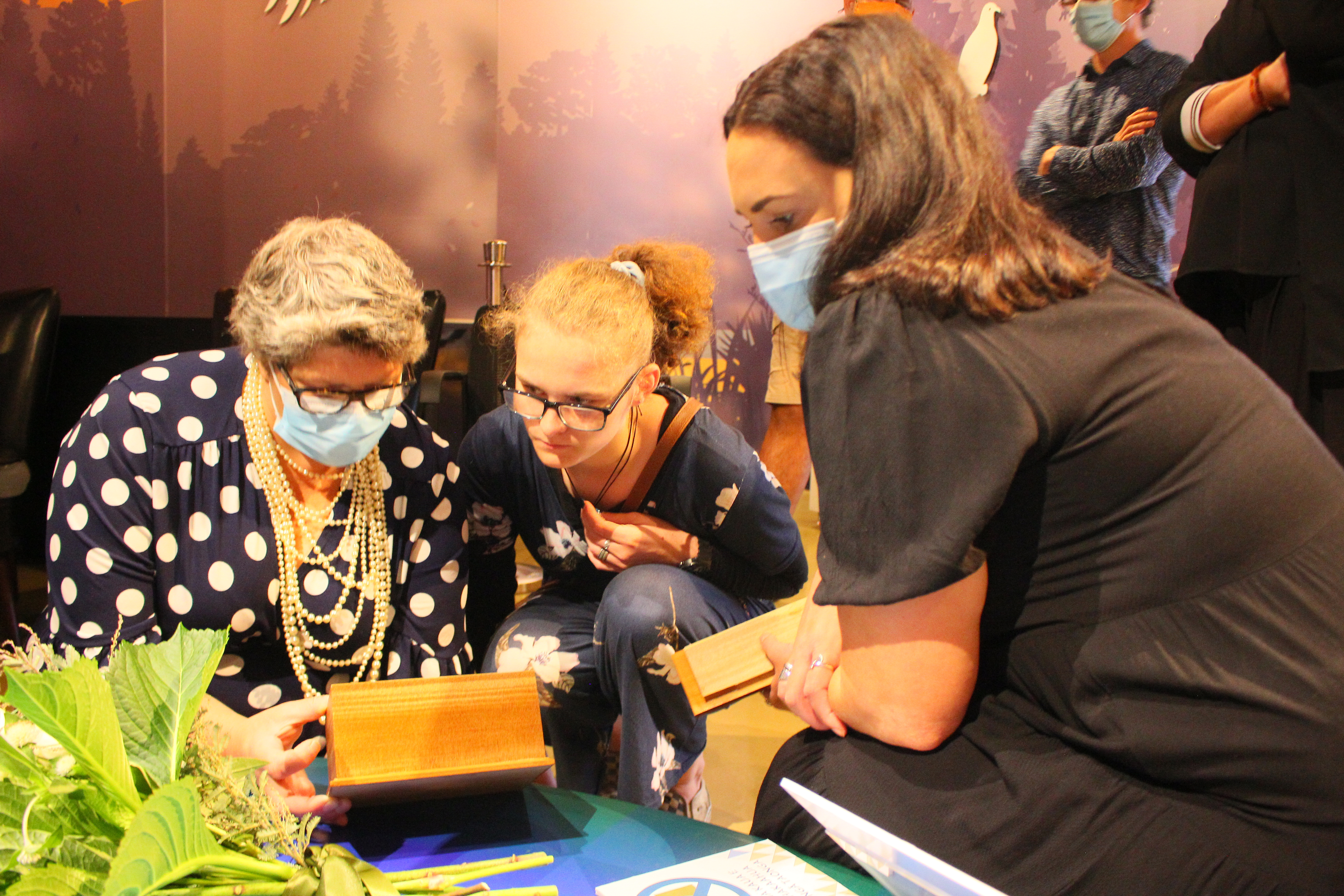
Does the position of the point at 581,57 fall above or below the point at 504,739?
above

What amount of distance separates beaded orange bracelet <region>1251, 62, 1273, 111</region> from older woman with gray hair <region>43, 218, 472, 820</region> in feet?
5.13

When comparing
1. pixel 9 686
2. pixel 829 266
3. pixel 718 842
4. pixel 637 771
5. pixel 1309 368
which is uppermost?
pixel 829 266

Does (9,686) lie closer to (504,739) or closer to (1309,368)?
(504,739)

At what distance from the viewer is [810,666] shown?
1223 millimetres

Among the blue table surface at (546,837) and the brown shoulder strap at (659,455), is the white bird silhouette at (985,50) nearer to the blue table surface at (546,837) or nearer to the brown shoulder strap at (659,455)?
the brown shoulder strap at (659,455)

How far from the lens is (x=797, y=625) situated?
1.40 metres

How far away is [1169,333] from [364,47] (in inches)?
190

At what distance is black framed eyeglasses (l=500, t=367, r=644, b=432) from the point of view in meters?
1.67

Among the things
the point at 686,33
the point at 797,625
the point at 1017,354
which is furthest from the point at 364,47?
the point at 1017,354

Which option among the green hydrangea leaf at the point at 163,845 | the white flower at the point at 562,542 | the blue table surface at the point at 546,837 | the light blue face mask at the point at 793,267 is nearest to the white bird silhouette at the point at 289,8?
the white flower at the point at 562,542

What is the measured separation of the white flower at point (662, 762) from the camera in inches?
67.9

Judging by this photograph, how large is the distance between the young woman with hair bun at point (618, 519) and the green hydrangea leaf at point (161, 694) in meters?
0.86

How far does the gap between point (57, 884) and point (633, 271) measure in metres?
1.41

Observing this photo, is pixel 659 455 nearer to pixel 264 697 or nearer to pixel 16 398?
pixel 264 697
